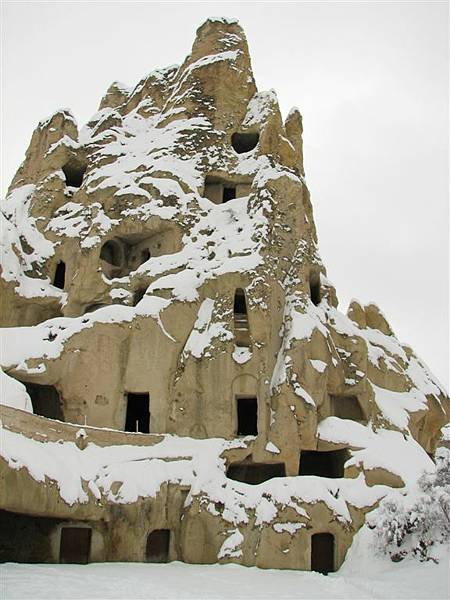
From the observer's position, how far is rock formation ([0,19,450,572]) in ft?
66.5

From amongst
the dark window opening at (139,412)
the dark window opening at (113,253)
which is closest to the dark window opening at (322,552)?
the dark window opening at (139,412)

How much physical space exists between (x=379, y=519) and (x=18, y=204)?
23.0 meters

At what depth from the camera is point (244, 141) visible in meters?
34.9

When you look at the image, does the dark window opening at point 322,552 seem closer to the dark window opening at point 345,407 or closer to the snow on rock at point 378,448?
the snow on rock at point 378,448

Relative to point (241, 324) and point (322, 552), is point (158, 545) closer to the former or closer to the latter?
point (322, 552)

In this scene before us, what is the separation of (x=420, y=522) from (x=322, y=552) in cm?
370

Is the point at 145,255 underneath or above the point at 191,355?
above

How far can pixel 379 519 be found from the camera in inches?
797

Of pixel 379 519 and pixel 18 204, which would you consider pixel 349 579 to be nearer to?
pixel 379 519

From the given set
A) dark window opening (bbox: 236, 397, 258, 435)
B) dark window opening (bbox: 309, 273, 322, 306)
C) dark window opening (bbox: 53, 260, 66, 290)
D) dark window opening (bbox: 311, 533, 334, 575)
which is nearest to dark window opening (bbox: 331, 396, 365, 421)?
dark window opening (bbox: 236, 397, 258, 435)

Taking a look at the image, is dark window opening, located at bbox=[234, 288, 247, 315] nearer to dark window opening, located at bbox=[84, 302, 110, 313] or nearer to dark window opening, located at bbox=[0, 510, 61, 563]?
dark window opening, located at bbox=[84, 302, 110, 313]

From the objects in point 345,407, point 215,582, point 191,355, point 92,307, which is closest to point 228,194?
point 92,307

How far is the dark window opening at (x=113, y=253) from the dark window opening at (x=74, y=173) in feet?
17.8

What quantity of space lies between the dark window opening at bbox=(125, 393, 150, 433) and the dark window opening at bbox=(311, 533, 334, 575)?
9.10m
